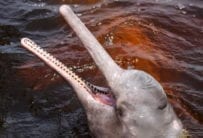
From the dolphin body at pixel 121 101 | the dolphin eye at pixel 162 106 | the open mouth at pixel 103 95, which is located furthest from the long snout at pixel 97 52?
the dolphin eye at pixel 162 106

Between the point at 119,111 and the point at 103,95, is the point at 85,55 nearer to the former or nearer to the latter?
the point at 103,95

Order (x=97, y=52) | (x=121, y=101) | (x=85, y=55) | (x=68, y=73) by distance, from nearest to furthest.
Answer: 1. (x=121, y=101)
2. (x=97, y=52)
3. (x=68, y=73)
4. (x=85, y=55)

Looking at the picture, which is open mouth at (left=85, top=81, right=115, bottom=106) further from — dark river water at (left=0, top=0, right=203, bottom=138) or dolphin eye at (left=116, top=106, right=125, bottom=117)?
dark river water at (left=0, top=0, right=203, bottom=138)

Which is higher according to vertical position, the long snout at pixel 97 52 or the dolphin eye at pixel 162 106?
the long snout at pixel 97 52

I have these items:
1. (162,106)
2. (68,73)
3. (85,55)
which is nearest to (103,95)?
(68,73)

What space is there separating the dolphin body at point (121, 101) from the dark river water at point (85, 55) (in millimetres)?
746

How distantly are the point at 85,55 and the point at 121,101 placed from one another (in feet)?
6.69

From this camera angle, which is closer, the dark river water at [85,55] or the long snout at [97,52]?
the long snout at [97,52]

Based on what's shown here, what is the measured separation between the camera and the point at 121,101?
4.56 metres

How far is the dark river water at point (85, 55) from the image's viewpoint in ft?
18.7

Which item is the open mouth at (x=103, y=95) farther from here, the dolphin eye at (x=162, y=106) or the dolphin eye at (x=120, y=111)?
the dolphin eye at (x=162, y=106)

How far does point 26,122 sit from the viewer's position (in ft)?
18.5

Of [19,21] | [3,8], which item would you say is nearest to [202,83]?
[19,21]

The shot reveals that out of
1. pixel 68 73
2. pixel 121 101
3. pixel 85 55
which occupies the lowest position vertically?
pixel 121 101
